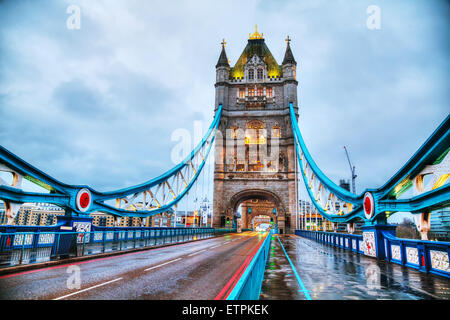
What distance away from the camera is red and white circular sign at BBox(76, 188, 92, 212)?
1287 cm

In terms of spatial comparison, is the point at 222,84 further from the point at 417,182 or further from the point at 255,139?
the point at 417,182

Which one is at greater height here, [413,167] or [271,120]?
[271,120]

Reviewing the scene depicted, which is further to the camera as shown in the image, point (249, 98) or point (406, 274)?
point (249, 98)

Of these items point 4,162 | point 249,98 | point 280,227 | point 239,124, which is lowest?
point 280,227

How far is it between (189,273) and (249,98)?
4537 cm

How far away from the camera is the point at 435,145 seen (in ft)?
30.0

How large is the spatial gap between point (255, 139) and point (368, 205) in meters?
36.1

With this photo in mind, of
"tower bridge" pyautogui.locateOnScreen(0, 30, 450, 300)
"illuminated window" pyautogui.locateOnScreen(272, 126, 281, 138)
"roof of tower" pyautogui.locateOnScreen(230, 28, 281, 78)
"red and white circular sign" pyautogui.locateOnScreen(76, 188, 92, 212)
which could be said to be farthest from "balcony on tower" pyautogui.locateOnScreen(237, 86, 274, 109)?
"red and white circular sign" pyautogui.locateOnScreen(76, 188, 92, 212)

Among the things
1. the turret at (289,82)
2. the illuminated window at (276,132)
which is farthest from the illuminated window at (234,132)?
the turret at (289,82)

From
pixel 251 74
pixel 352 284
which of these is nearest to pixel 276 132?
pixel 251 74

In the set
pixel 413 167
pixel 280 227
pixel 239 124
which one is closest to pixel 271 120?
pixel 239 124

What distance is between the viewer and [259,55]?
5494cm
